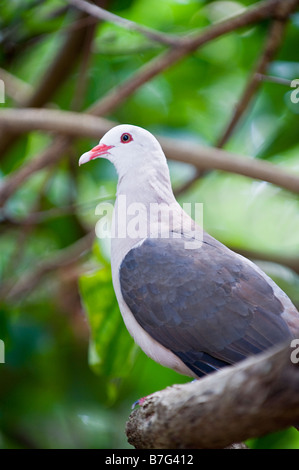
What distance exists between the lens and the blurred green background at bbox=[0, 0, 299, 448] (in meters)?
3.30

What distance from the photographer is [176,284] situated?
1711 millimetres

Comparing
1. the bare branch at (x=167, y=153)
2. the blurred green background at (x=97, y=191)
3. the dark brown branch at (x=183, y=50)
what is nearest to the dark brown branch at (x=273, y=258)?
the blurred green background at (x=97, y=191)

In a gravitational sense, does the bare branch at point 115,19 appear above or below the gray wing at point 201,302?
above

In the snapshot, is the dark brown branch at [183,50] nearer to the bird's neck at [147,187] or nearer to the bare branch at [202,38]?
the bare branch at [202,38]

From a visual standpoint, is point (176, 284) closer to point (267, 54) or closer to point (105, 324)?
point (105, 324)

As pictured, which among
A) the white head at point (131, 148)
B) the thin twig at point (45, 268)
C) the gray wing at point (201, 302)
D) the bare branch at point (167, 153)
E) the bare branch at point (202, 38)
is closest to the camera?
the gray wing at point (201, 302)

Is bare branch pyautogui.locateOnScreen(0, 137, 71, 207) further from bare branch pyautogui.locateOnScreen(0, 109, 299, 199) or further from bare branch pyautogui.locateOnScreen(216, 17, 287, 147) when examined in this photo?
bare branch pyautogui.locateOnScreen(216, 17, 287, 147)

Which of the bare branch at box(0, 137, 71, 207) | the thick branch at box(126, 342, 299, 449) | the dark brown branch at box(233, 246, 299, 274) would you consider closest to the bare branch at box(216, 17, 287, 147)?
the dark brown branch at box(233, 246, 299, 274)

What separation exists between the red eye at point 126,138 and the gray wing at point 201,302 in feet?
0.93

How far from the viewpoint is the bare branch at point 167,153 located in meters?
2.35

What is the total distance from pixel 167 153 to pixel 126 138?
81cm

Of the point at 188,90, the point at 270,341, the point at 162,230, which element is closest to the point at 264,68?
the point at 188,90

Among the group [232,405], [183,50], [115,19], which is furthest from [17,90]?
[232,405]

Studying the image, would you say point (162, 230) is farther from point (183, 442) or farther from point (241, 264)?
point (183, 442)
